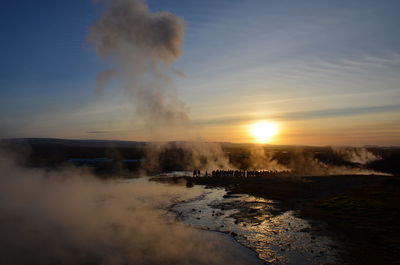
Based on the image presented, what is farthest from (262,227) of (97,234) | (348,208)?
(97,234)

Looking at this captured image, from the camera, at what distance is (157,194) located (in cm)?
3253

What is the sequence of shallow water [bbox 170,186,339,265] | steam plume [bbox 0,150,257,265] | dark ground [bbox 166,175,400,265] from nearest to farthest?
steam plume [bbox 0,150,257,265] < shallow water [bbox 170,186,339,265] < dark ground [bbox 166,175,400,265]

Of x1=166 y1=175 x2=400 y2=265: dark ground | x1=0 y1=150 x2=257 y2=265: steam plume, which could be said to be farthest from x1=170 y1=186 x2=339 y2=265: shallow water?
x1=0 y1=150 x2=257 y2=265: steam plume

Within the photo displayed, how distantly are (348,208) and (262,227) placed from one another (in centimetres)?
888

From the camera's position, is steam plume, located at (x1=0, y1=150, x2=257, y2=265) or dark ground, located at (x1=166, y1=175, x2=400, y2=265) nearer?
steam plume, located at (x1=0, y1=150, x2=257, y2=265)

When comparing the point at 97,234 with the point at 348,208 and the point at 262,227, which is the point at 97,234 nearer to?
the point at 262,227

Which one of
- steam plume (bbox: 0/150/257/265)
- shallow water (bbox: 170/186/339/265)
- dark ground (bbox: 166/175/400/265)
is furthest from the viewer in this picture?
dark ground (bbox: 166/175/400/265)

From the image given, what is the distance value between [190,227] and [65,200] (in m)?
12.6

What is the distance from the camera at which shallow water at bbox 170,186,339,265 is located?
1502cm

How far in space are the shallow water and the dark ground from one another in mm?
1088

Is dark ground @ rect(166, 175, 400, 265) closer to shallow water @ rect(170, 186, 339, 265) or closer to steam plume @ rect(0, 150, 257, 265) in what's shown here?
shallow water @ rect(170, 186, 339, 265)

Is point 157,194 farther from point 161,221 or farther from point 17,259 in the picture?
point 17,259

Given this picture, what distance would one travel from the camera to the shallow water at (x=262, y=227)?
1502 centimetres

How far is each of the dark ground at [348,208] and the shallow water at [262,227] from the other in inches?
42.8
